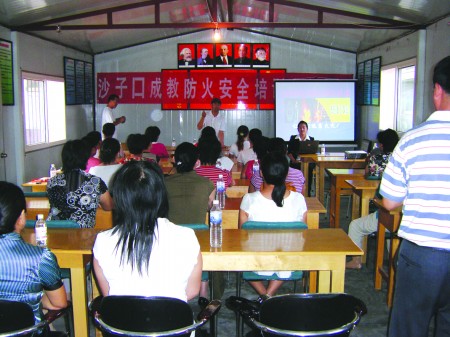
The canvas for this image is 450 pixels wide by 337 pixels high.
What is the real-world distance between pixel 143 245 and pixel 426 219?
1112 millimetres

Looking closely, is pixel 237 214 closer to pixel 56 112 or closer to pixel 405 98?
pixel 405 98

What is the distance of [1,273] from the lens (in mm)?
1974

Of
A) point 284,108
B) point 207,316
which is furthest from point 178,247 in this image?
point 284,108

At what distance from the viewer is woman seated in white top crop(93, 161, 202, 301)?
6.47 feet

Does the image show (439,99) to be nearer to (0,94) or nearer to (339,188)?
(339,188)

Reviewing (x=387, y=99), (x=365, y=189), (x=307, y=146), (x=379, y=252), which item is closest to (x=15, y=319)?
(x=379, y=252)

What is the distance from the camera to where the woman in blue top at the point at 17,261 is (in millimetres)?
1976

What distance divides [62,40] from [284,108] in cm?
448

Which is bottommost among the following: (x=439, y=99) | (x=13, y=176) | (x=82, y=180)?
(x=13, y=176)

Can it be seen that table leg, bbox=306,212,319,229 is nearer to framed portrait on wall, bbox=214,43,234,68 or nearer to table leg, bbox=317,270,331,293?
table leg, bbox=317,270,331,293

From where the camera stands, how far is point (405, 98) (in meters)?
8.08

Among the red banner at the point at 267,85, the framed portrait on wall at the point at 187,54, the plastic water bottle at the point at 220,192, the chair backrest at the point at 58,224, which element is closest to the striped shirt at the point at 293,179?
the plastic water bottle at the point at 220,192

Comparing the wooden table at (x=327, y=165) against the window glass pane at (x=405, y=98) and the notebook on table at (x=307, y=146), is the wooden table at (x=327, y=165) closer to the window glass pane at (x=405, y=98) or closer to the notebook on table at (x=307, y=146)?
the notebook on table at (x=307, y=146)

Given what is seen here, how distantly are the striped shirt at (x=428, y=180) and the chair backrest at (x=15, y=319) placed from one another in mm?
1489
